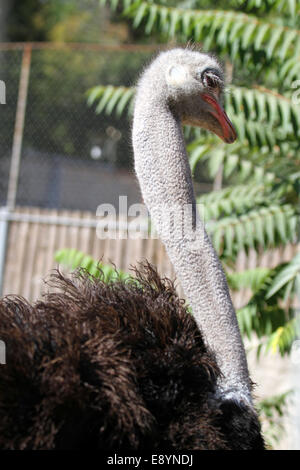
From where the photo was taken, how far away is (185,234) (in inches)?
84.5

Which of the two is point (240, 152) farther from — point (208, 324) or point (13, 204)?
point (13, 204)

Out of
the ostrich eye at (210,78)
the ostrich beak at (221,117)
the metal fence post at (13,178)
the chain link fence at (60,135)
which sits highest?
the chain link fence at (60,135)

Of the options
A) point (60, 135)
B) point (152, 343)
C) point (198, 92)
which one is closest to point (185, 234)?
point (152, 343)

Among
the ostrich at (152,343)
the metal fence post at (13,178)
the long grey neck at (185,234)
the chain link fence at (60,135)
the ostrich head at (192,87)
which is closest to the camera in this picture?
the ostrich at (152,343)

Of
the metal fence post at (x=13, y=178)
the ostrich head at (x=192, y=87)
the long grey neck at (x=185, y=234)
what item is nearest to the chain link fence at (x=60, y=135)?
the metal fence post at (x=13, y=178)

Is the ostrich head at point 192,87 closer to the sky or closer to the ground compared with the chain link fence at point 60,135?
closer to the ground

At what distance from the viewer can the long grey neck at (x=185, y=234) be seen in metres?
2.06

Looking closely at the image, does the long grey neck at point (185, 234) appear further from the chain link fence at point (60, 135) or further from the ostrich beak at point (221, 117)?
the chain link fence at point (60, 135)

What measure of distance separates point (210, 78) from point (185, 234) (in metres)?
0.59

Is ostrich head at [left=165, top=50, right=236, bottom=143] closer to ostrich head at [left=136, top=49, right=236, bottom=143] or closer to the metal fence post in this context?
ostrich head at [left=136, top=49, right=236, bottom=143]

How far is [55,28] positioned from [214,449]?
53.8ft

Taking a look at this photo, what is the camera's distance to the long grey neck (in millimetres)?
2059

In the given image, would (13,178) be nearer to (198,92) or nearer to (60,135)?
(60,135)

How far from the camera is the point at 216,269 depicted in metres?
2.13
